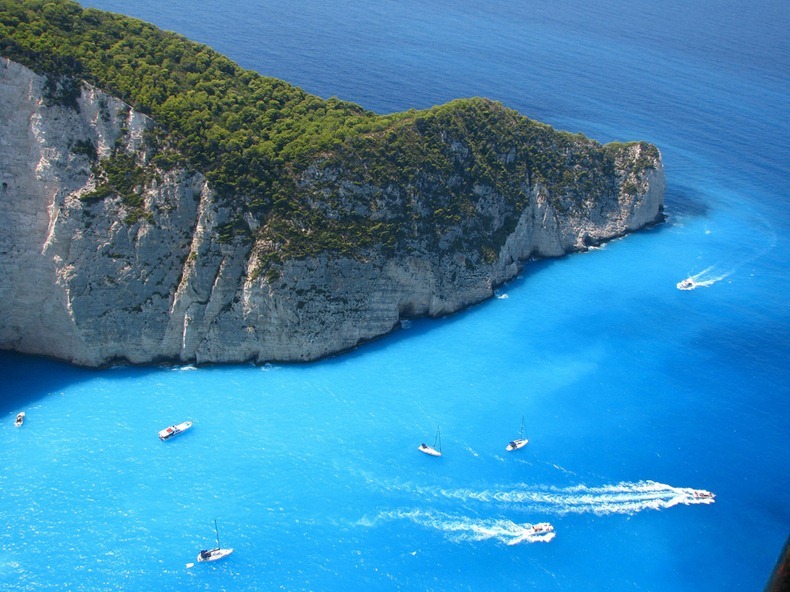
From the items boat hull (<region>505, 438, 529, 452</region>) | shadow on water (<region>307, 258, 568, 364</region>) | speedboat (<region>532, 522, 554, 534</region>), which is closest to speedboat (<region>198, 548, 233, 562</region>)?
shadow on water (<region>307, 258, 568, 364</region>)

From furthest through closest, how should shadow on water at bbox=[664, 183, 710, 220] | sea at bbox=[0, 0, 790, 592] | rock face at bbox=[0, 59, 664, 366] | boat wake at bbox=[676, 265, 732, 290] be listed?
shadow on water at bbox=[664, 183, 710, 220], boat wake at bbox=[676, 265, 732, 290], rock face at bbox=[0, 59, 664, 366], sea at bbox=[0, 0, 790, 592]

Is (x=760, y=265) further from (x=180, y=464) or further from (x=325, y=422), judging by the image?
(x=180, y=464)

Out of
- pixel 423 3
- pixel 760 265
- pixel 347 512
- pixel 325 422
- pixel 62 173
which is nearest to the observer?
pixel 347 512

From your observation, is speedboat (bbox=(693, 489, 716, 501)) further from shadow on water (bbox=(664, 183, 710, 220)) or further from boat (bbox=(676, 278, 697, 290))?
shadow on water (bbox=(664, 183, 710, 220))

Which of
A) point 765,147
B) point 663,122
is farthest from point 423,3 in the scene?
point 765,147

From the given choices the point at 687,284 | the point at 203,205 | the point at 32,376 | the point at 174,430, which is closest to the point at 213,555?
the point at 174,430
